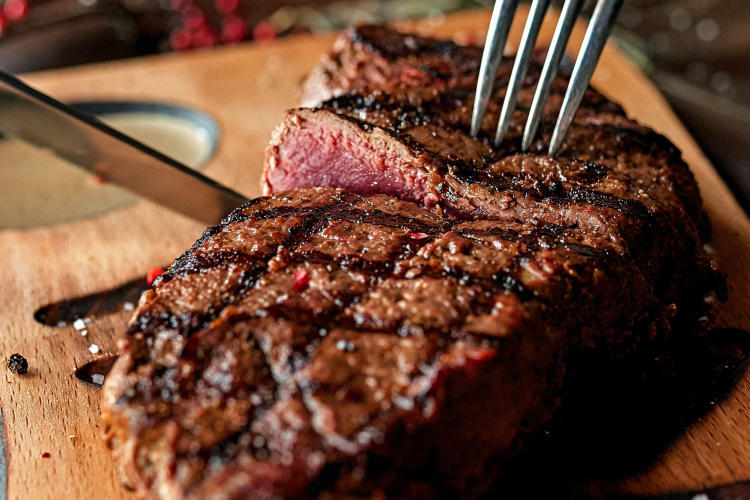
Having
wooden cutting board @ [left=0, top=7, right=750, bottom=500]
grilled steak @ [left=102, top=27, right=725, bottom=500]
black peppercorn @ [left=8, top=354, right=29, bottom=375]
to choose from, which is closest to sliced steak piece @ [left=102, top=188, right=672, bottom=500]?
grilled steak @ [left=102, top=27, right=725, bottom=500]

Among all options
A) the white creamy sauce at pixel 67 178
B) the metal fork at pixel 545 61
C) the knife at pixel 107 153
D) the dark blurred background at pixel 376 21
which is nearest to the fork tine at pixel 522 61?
the metal fork at pixel 545 61

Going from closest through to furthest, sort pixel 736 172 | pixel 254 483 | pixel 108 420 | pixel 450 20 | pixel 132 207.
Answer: pixel 254 483, pixel 108 420, pixel 132 207, pixel 736 172, pixel 450 20

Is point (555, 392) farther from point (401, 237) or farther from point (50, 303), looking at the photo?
point (50, 303)

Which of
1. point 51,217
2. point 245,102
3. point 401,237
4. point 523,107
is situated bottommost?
point 51,217

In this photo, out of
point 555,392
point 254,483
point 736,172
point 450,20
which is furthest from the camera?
point 450,20

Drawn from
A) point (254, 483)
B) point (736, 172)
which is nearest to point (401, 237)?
point (254, 483)

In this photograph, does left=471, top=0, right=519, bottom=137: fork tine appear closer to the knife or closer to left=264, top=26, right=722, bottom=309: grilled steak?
left=264, top=26, right=722, bottom=309: grilled steak
